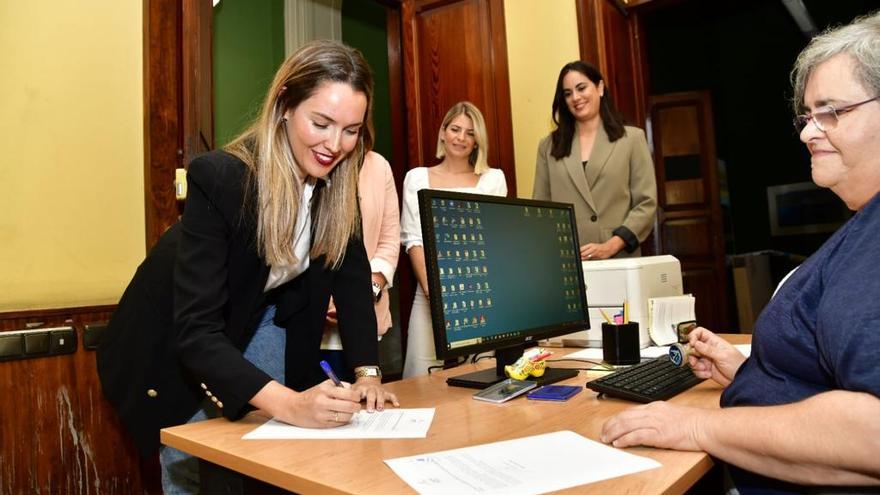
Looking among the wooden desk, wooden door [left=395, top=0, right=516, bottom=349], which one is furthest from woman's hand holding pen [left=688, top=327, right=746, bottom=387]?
wooden door [left=395, top=0, right=516, bottom=349]

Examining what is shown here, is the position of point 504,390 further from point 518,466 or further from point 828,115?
point 828,115

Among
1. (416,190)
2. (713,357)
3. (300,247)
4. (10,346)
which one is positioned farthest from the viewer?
(416,190)

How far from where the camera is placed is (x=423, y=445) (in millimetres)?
889

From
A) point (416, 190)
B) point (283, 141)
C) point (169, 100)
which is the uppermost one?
point (169, 100)

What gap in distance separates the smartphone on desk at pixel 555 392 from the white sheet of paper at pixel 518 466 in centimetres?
28

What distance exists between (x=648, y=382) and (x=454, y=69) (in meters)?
2.56

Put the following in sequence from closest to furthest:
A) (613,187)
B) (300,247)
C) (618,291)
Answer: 1. (300,247)
2. (618,291)
3. (613,187)

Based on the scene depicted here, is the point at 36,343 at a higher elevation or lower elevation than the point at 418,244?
lower

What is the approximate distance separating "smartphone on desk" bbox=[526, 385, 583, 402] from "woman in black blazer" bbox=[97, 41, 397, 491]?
28 centimetres

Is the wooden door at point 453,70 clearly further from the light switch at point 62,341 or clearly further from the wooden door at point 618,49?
the light switch at point 62,341

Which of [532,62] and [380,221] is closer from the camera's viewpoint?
[380,221]

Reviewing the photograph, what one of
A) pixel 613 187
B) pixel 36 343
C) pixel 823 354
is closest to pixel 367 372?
pixel 823 354

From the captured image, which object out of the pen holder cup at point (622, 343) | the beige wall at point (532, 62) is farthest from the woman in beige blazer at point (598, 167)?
the pen holder cup at point (622, 343)

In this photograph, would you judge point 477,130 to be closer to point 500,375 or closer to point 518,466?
point 500,375
